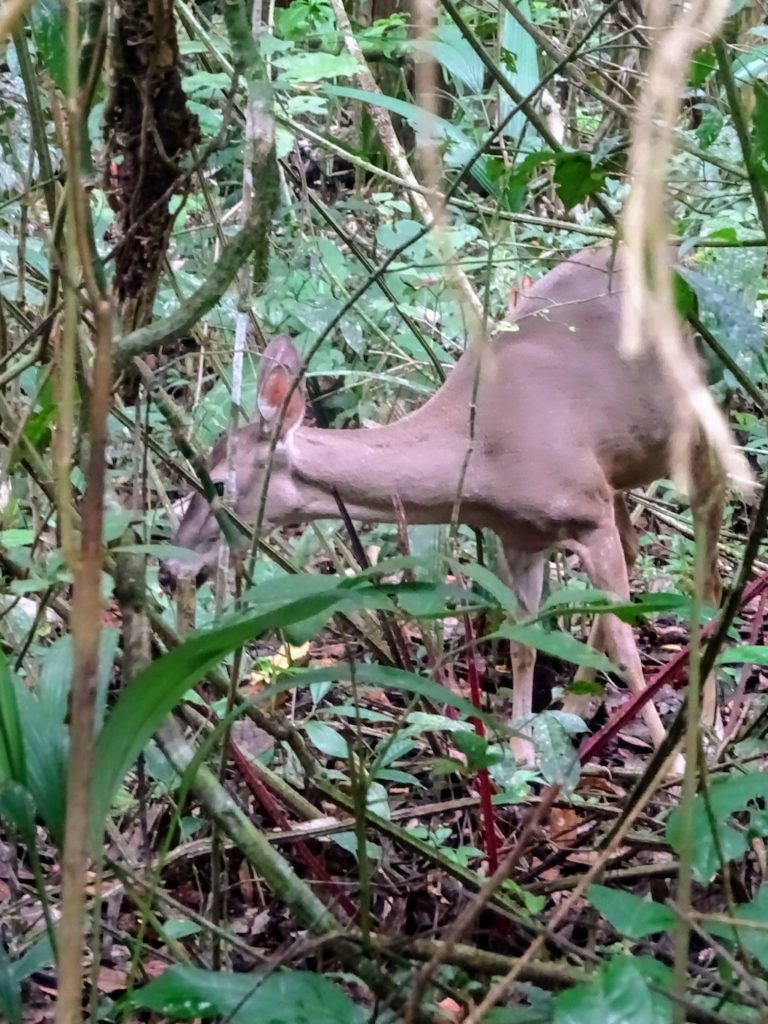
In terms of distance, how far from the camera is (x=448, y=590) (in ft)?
3.37

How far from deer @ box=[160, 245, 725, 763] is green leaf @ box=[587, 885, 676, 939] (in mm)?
2072

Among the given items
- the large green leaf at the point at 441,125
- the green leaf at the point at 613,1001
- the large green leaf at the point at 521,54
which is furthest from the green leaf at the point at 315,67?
the green leaf at the point at 613,1001

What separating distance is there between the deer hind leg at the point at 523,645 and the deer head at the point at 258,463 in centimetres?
73

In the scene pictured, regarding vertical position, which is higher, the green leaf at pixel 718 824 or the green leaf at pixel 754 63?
the green leaf at pixel 754 63

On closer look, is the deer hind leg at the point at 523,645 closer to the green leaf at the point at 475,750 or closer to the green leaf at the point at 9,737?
the green leaf at the point at 475,750

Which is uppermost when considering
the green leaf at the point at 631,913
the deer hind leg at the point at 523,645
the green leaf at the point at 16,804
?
the green leaf at the point at 16,804

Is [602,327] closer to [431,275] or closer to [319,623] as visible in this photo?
[431,275]

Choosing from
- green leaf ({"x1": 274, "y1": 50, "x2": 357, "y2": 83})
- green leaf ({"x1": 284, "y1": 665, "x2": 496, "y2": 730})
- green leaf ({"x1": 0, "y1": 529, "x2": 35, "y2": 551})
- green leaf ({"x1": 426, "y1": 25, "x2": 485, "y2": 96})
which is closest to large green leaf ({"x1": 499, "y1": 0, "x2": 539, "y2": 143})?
green leaf ({"x1": 426, "y1": 25, "x2": 485, "y2": 96})

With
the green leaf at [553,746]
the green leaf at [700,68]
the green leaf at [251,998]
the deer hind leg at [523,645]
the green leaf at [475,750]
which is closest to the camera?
the green leaf at [251,998]

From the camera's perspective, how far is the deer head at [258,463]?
9.64 feet

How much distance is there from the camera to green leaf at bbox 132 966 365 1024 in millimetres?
825

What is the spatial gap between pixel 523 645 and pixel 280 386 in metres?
1.06

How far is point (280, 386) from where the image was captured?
3068mm

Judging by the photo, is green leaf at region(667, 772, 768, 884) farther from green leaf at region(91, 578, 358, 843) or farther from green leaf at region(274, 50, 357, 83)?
green leaf at region(274, 50, 357, 83)
